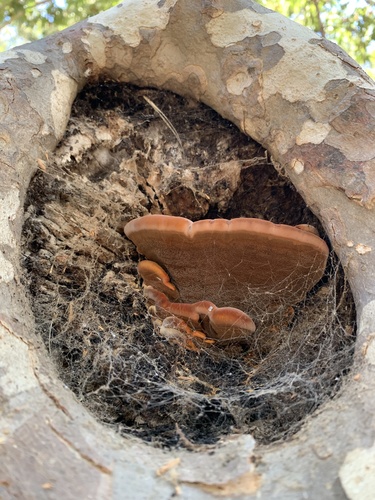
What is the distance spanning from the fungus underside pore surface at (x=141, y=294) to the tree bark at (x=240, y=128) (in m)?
0.15

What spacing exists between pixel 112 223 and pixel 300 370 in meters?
1.18

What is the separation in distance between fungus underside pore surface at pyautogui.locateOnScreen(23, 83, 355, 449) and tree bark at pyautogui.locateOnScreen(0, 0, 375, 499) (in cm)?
15

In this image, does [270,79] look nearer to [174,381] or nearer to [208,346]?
[208,346]

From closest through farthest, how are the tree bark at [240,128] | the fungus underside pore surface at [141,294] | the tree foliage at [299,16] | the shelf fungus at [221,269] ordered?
the tree bark at [240,128] → the fungus underside pore surface at [141,294] → the shelf fungus at [221,269] → the tree foliage at [299,16]

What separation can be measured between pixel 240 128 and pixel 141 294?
1.02 metres

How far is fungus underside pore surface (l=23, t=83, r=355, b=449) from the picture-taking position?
1.92 metres

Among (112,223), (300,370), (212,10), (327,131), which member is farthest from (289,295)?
(212,10)

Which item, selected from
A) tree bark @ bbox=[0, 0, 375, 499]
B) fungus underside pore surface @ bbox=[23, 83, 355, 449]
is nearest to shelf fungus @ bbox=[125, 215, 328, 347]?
fungus underside pore surface @ bbox=[23, 83, 355, 449]

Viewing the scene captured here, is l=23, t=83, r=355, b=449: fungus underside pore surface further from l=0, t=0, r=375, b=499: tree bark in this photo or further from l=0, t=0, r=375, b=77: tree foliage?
l=0, t=0, r=375, b=77: tree foliage

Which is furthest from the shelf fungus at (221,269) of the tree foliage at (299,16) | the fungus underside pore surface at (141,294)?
the tree foliage at (299,16)

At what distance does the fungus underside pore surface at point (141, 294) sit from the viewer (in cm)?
192

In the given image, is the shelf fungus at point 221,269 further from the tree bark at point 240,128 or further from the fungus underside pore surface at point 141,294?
the tree bark at point 240,128

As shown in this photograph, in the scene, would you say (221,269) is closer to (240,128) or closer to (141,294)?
(141,294)

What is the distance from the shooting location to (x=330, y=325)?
2.20 m
